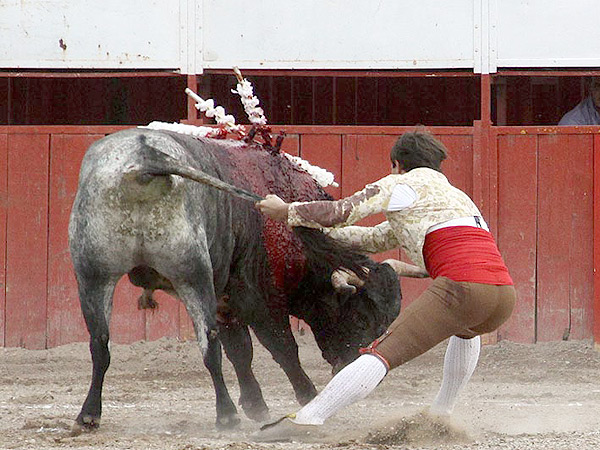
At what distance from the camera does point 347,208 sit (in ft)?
19.7

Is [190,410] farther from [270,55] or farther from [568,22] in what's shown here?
[568,22]

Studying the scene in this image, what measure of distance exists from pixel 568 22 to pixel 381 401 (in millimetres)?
3613

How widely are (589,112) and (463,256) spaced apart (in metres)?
5.34

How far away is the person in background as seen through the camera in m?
10.8

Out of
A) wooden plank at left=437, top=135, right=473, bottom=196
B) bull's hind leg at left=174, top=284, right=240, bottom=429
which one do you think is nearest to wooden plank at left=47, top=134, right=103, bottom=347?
wooden plank at left=437, top=135, right=473, bottom=196

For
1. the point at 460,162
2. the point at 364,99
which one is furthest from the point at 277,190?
the point at 364,99

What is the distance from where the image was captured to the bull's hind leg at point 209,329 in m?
6.40

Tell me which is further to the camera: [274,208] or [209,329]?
[209,329]

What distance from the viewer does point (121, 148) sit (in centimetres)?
627

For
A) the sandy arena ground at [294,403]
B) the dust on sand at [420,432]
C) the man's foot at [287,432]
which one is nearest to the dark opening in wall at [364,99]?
the sandy arena ground at [294,403]

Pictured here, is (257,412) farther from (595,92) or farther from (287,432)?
(595,92)

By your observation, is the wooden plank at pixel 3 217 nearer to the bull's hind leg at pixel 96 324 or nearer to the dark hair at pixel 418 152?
the bull's hind leg at pixel 96 324

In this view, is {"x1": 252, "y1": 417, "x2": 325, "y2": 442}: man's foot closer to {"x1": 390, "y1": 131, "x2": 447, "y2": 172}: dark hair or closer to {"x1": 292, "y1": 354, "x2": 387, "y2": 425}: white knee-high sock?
{"x1": 292, "y1": 354, "x2": 387, "y2": 425}: white knee-high sock

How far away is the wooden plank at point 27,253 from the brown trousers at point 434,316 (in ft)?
15.4
